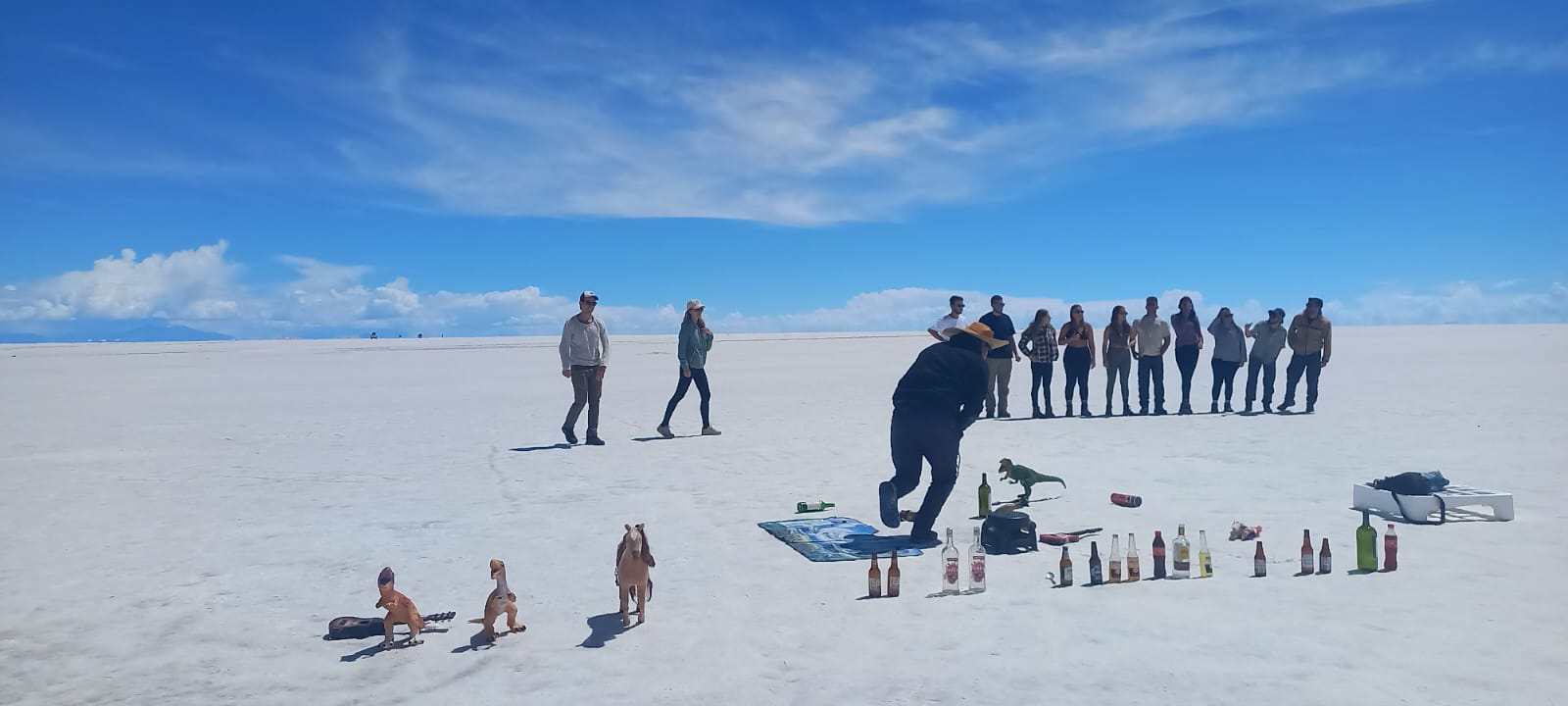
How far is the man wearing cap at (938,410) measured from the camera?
7.28 meters

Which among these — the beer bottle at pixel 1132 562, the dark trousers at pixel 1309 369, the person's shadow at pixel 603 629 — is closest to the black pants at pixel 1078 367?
the dark trousers at pixel 1309 369

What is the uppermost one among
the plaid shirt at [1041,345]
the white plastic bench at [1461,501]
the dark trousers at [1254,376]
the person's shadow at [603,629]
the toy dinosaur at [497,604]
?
the plaid shirt at [1041,345]

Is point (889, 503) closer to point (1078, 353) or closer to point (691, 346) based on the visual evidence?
point (691, 346)

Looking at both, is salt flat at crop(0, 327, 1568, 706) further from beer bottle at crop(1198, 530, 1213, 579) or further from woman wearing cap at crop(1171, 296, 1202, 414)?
woman wearing cap at crop(1171, 296, 1202, 414)

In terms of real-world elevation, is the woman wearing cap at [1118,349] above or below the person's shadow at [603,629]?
above

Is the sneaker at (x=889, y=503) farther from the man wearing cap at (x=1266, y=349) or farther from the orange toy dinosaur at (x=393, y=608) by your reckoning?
the man wearing cap at (x=1266, y=349)

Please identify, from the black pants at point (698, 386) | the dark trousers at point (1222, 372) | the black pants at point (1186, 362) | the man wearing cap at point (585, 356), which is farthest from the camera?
the dark trousers at point (1222, 372)

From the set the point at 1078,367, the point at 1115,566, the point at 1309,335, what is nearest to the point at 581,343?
the point at 1078,367

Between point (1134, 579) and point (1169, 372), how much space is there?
24464 millimetres

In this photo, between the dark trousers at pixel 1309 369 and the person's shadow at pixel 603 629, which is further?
the dark trousers at pixel 1309 369

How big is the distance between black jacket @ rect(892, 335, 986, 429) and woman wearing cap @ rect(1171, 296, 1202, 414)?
10.3 metres

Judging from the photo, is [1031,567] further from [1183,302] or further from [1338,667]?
[1183,302]

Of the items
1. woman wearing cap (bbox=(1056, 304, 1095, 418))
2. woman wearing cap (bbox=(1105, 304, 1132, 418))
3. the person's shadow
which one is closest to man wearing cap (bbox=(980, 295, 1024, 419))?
woman wearing cap (bbox=(1056, 304, 1095, 418))

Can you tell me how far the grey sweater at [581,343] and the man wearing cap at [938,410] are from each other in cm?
669
